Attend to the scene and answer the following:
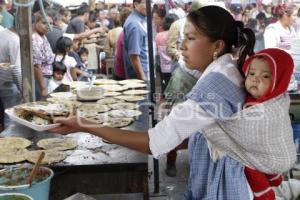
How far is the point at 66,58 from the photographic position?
17.6 ft

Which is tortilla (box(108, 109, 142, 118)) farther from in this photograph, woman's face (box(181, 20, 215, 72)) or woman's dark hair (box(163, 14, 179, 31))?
woman's dark hair (box(163, 14, 179, 31))

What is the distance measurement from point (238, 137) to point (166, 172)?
2.67 metres

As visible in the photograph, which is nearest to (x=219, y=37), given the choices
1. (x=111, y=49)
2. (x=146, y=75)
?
(x=146, y=75)

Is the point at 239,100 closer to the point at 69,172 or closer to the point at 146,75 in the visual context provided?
the point at 69,172

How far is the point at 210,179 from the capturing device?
5.17 feet

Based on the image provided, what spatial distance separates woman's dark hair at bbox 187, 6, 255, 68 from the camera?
156 centimetres

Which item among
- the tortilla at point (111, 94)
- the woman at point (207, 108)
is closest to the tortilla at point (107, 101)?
the tortilla at point (111, 94)

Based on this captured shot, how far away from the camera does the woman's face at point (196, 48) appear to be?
5.19 ft

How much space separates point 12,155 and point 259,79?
55.9 inches

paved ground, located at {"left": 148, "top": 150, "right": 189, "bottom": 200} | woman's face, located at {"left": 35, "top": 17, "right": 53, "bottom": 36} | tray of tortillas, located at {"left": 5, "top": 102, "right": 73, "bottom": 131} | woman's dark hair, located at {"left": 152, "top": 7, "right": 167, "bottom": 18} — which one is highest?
woman's dark hair, located at {"left": 152, "top": 7, "right": 167, "bottom": 18}

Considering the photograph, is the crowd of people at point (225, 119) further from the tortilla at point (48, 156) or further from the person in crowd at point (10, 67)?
the person in crowd at point (10, 67)

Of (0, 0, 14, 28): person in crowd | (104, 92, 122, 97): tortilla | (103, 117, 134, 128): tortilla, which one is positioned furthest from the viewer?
(0, 0, 14, 28): person in crowd

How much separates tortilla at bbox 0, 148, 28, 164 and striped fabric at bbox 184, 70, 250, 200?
0.99 m

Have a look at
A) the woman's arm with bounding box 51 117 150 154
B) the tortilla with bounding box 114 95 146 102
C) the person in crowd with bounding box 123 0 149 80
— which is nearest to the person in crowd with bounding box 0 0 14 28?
the person in crowd with bounding box 123 0 149 80
